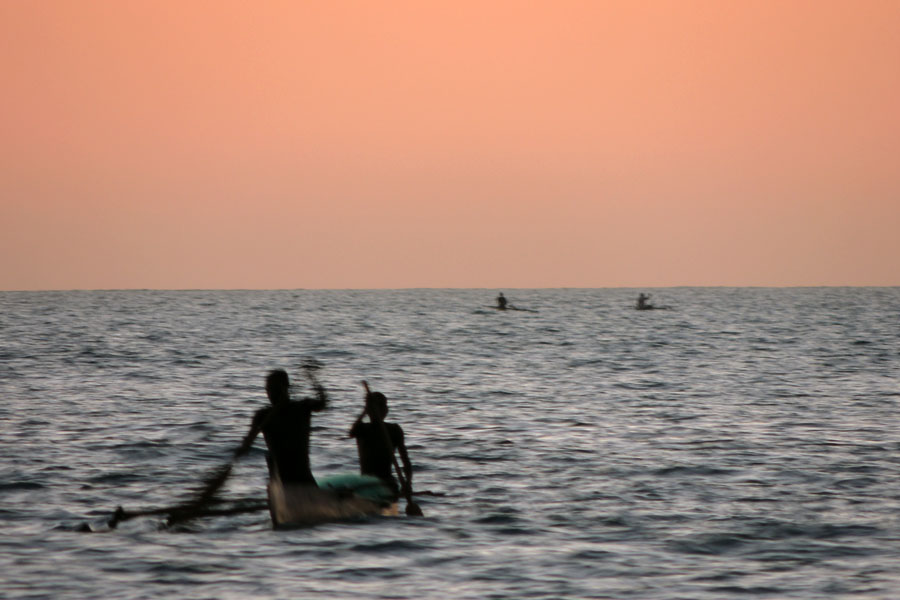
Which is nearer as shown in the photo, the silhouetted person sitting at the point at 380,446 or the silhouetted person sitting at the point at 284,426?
the silhouetted person sitting at the point at 284,426

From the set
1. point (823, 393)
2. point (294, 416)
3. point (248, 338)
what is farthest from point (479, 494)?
point (248, 338)

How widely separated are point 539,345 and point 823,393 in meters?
33.0

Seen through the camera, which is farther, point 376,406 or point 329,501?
point 376,406

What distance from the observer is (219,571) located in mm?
12867

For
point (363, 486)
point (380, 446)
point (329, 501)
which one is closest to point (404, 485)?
point (363, 486)

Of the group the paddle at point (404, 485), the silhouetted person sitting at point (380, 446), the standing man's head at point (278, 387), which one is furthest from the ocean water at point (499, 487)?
the standing man's head at point (278, 387)

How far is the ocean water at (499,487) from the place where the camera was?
12625 millimetres

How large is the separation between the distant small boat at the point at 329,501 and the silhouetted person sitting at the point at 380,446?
17 centimetres

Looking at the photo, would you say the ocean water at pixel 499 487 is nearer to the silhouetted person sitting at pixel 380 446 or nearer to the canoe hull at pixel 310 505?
the canoe hull at pixel 310 505

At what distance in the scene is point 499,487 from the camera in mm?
18438

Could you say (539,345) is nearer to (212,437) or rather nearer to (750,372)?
(750,372)

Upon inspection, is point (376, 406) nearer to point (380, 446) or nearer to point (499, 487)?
point (380, 446)

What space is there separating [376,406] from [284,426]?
1.60 meters

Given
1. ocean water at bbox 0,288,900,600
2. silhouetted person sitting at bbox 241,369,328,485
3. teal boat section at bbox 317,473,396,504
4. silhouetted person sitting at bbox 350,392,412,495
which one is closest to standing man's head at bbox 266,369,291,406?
silhouetted person sitting at bbox 241,369,328,485
